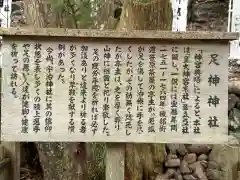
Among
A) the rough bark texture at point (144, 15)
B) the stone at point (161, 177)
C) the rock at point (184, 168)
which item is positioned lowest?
the stone at point (161, 177)

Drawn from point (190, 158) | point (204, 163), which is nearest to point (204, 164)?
point (204, 163)

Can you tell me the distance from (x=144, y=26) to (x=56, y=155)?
161cm

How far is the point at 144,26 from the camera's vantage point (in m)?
3.91

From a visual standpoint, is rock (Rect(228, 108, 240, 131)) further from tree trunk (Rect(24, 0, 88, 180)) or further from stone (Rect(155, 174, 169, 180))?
tree trunk (Rect(24, 0, 88, 180))

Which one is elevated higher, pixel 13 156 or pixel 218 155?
pixel 13 156

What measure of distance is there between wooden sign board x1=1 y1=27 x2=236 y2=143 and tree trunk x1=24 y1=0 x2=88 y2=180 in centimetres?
114

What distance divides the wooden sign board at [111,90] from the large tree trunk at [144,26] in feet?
3.76

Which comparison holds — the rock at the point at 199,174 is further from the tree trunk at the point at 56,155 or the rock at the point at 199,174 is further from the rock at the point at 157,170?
the tree trunk at the point at 56,155

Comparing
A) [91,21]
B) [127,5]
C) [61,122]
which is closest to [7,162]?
[61,122]

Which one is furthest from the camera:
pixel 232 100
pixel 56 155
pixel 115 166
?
pixel 232 100

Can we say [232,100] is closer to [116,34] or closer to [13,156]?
[13,156]

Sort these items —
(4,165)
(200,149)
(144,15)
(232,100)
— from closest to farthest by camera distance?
(4,165)
(144,15)
(200,149)
(232,100)

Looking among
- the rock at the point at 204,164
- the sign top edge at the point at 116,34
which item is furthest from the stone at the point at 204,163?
the sign top edge at the point at 116,34

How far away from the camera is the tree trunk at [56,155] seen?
3.89 m
